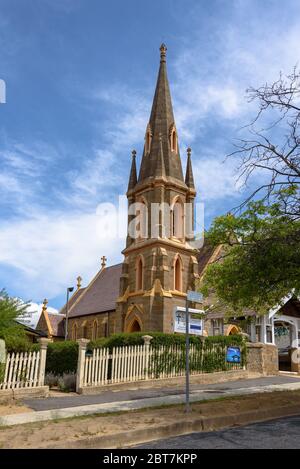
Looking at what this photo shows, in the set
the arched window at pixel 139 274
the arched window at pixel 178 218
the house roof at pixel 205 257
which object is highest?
the arched window at pixel 178 218

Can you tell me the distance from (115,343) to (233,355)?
217 inches

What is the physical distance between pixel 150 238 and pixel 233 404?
731 inches

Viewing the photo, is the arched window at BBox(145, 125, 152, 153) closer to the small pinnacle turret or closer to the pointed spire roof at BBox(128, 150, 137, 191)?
the pointed spire roof at BBox(128, 150, 137, 191)

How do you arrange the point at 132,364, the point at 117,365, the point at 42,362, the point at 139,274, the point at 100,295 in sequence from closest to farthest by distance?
1. the point at 42,362
2. the point at 117,365
3. the point at 132,364
4. the point at 139,274
5. the point at 100,295

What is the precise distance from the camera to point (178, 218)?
101 ft

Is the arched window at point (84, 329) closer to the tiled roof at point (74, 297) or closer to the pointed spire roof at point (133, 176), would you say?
the tiled roof at point (74, 297)

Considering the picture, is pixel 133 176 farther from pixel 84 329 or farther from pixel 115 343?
pixel 115 343

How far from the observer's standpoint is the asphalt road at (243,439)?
22.3 ft

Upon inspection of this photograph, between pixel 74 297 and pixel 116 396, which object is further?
pixel 74 297

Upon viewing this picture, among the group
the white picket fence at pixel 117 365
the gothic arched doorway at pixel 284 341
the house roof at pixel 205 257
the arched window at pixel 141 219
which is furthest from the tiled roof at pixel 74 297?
the white picket fence at pixel 117 365

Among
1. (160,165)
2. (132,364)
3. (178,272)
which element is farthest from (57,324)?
(132,364)

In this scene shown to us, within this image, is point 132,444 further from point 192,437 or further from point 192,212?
point 192,212

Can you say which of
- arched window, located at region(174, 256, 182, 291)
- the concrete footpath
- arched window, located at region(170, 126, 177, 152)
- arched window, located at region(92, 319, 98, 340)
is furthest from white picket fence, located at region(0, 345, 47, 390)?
arched window, located at region(92, 319, 98, 340)

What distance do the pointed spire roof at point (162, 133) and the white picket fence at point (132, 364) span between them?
14.8 metres
